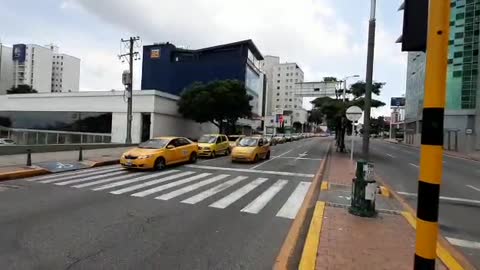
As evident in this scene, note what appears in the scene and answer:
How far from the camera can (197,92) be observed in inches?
1762

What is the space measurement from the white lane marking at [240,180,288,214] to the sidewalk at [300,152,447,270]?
1.46 metres

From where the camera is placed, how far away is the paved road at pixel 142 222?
17.2 feet

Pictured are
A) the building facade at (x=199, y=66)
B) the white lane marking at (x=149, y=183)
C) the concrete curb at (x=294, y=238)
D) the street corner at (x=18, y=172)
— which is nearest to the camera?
the concrete curb at (x=294, y=238)

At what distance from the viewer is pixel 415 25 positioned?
3.23 m

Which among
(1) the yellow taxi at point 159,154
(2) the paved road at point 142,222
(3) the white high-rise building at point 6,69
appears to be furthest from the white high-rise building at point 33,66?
(2) the paved road at point 142,222

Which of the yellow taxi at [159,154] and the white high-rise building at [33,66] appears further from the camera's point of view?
the white high-rise building at [33,66]

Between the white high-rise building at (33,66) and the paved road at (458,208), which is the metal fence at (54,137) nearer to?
the paved road at (458,208)

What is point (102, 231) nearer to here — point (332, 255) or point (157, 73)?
point (332, 255)

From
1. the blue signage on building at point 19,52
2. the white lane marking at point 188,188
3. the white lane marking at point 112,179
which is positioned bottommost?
the white lane marking at point 112,179

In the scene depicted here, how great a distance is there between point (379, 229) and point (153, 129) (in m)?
35.8

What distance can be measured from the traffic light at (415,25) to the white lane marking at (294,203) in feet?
18.3

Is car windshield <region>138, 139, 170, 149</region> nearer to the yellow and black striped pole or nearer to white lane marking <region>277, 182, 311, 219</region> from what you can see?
white lane marking <region>277, 182, 311, 219</region>

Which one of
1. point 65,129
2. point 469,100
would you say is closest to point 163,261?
point 65,129

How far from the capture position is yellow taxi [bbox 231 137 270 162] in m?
20.9
